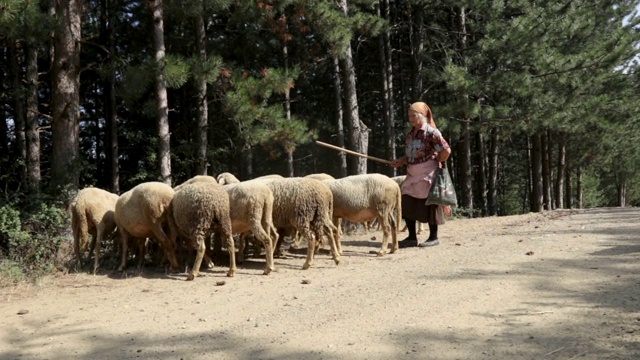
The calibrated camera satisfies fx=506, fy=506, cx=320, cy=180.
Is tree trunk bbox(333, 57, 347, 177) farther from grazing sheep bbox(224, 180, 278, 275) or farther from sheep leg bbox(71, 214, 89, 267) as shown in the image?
sheep leg bbox(71, 214, 89, 267)

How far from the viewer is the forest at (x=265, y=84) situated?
32.3 feet

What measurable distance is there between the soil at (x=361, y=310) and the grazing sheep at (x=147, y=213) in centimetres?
55

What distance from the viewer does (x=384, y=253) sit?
863cm

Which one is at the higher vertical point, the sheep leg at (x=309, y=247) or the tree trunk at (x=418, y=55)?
the tree trunk at (x=418, y=55)

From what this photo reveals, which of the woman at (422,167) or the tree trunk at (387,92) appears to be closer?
the woman at (422,167)

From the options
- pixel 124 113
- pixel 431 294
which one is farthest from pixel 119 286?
pixel 124 113

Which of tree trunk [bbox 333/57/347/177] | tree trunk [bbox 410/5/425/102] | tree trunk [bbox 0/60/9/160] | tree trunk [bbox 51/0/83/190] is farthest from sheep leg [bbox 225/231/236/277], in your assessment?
tree trunk [bbox 0/60/9/160]

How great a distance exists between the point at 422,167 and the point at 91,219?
5.77m

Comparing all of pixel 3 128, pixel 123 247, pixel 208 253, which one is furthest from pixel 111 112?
pixel 208 253

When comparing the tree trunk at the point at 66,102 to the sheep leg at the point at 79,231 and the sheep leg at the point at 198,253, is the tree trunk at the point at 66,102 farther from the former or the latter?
the sheep leg at the point at 198,253

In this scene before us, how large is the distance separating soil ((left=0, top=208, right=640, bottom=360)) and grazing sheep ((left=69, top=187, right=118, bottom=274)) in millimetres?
697

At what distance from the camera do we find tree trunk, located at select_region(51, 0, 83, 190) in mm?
9531

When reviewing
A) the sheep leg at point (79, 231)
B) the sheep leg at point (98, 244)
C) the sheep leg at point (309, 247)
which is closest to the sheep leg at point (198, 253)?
the sheep leg at point (309, 247)

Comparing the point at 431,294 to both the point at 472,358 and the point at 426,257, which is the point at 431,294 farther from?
the point at 426,257
